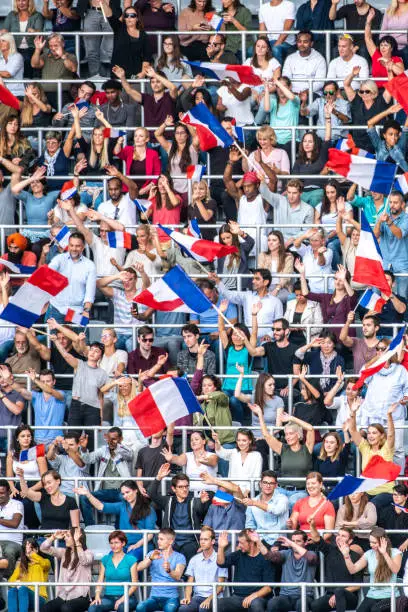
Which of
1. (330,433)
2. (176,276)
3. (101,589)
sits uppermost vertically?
(176,276)

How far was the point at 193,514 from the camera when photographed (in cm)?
2194

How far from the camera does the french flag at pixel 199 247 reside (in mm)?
23562

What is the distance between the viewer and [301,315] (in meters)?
23.8

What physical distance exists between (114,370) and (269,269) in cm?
221

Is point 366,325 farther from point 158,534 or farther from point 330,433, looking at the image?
point 158,534

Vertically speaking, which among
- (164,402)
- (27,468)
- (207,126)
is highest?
(207,126)

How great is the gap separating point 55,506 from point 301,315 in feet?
12.1

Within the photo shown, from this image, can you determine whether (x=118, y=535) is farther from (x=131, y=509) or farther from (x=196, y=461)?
(x=196, y=461)

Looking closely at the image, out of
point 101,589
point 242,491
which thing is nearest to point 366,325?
point 242,491

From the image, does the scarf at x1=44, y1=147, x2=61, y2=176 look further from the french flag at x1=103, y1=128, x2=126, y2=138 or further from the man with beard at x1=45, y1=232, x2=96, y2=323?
the man with beard at x1=45, y1=232, x2=96, y2=323

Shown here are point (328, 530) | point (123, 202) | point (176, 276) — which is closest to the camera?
point (328, 530)

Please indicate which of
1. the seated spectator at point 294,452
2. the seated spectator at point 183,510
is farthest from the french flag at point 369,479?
the seated spectator at point 183,510

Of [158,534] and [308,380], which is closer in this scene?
[158,534]

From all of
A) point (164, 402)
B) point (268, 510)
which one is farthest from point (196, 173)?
point (268, 510)
